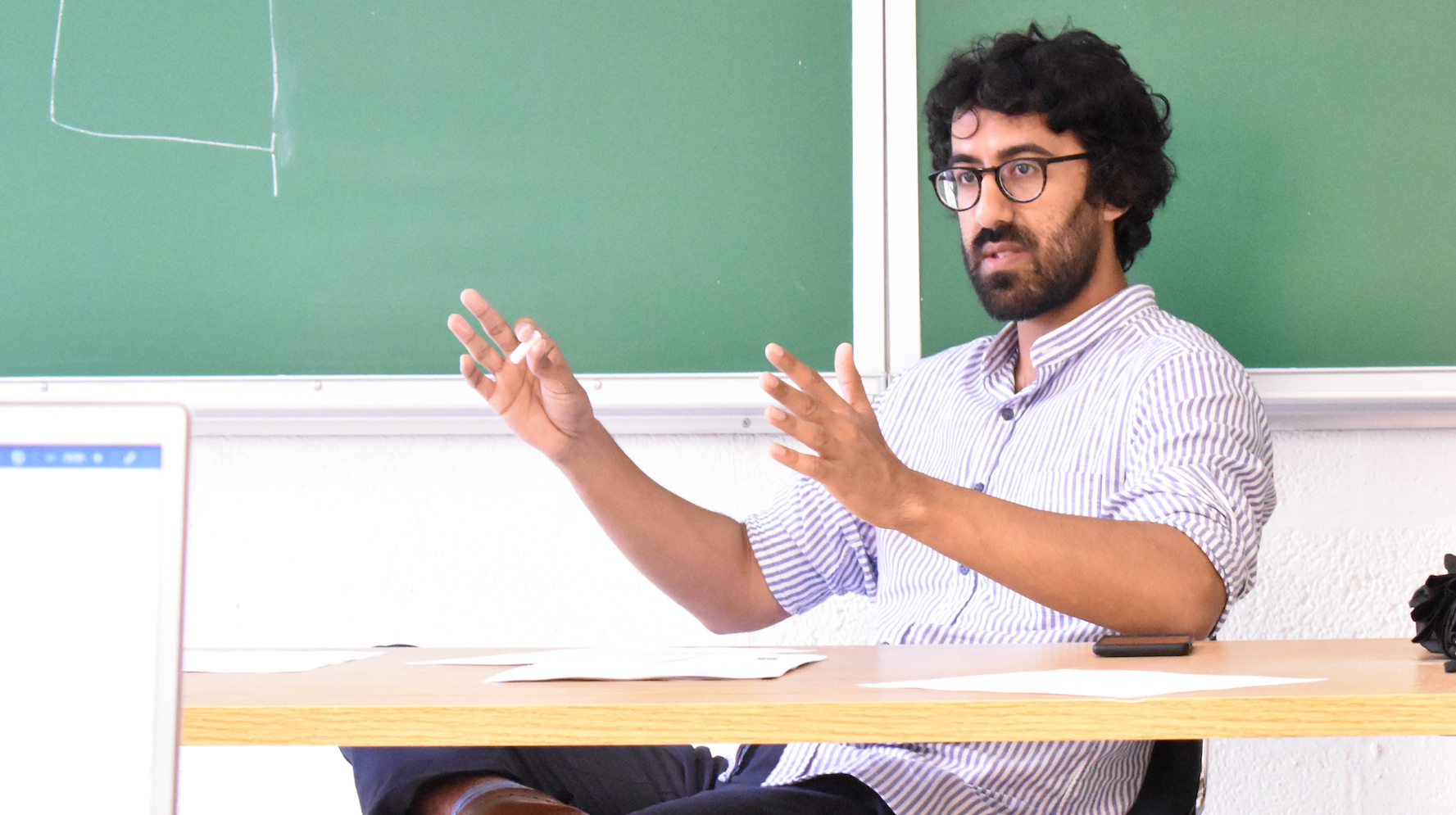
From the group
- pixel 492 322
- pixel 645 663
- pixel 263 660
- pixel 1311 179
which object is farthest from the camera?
pixel 1311 179

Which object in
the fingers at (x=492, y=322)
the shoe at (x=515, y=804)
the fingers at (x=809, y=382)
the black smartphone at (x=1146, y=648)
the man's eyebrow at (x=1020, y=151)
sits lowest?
the shoe at (x=515, y=804)

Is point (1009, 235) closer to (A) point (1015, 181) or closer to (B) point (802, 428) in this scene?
(A) point (1015, 181)

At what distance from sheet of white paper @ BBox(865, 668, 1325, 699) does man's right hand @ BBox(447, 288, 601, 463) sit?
2.10 feet

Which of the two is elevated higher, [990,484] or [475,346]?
[475,346]

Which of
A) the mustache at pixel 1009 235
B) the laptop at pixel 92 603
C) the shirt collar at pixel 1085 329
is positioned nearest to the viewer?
the laptop at pixel 92 603

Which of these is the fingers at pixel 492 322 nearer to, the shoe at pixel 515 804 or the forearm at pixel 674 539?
the forearm at pixel 674 539

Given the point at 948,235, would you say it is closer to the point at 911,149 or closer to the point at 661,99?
the point at 911,149

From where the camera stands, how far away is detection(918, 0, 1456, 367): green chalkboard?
5.42 ft

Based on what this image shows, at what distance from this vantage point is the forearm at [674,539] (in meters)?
1.39

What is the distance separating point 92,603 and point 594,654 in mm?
629

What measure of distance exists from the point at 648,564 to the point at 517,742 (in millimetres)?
782

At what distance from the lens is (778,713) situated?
67cm

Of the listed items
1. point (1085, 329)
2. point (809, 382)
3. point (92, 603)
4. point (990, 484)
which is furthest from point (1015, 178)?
point (92, 603)

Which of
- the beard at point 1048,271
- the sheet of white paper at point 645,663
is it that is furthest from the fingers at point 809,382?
the beard at point 1048,271
